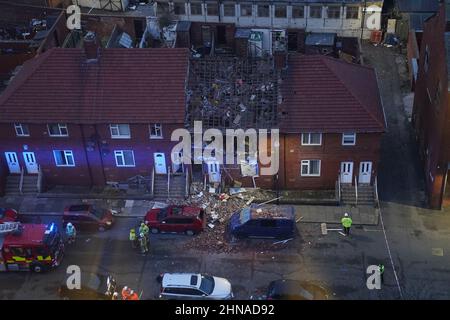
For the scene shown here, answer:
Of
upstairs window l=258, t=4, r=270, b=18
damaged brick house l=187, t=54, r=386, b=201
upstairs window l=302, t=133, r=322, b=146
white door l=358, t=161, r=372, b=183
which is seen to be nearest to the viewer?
damaged brick house l=187, t=54, r=386, b=201

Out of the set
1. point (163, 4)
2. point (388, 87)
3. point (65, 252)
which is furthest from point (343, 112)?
point (163, 4)

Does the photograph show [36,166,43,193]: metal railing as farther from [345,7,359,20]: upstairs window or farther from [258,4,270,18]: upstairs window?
[345,7,359,20]: upstairs window

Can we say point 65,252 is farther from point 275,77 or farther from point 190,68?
point 275,77

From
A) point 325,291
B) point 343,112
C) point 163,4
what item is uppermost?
point 163,4

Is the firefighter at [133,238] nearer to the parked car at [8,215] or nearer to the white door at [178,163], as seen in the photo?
the white door at [178,163]

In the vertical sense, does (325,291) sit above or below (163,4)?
below

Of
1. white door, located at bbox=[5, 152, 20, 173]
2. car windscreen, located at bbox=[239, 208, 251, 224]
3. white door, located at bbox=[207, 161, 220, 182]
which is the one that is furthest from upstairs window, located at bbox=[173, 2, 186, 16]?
car windscreen, located at bbox=[239, 208, 251, 224]

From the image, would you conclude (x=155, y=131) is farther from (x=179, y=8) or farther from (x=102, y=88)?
(x=179, y=8)
